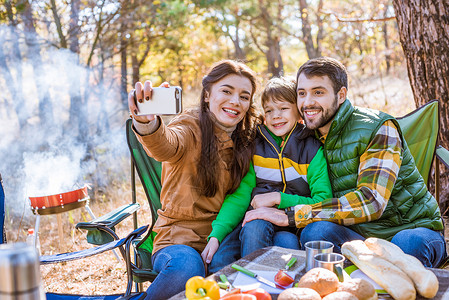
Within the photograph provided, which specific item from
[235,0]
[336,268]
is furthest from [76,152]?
[336,268]

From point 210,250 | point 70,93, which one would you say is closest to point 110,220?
point 210,250

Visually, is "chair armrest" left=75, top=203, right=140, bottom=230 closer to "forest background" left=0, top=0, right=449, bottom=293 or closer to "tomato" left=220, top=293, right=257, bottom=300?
"tomato" left=220, top=293, right=257, bottom=300

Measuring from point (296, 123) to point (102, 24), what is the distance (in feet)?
19.6

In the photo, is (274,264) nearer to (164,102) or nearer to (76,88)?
(164,102)

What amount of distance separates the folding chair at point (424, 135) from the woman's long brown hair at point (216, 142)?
982 mm

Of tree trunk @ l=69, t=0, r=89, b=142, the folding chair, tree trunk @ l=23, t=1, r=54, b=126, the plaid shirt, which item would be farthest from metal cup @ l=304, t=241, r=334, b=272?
tree trunk @ l=23, t=1, r=54, b=126

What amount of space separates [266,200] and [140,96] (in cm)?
80

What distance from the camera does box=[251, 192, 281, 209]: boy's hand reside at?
203 centimetres

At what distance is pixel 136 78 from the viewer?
8.96 metres

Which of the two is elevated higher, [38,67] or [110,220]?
[38,67]

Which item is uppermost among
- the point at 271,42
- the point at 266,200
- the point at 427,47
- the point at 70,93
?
the point at 271,42

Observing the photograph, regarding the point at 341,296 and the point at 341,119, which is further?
the point at 341,119

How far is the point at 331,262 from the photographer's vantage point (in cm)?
133

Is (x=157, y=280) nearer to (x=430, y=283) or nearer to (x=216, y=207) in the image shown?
(x=216, y=207)
